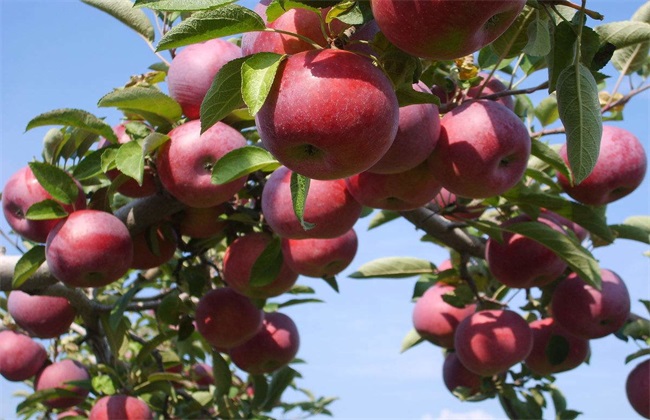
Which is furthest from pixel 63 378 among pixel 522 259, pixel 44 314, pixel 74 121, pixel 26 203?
pixel 522 259

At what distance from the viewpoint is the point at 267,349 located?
3.11 meters

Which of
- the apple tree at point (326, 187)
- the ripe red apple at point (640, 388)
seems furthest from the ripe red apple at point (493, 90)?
the ripe red apple at point (640, 388)

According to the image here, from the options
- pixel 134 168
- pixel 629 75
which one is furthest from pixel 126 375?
pixel 629 75

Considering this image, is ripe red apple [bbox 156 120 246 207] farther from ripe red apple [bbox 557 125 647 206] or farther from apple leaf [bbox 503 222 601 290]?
ripe red apple [bbox 557 125 647 206]

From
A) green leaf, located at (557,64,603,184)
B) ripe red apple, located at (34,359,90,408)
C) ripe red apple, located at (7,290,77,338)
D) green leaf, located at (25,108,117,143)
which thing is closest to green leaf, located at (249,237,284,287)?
green leaf, located at (25,108,117,143)

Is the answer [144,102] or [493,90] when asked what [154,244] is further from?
[493,90]

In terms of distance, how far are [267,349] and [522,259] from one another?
4.03 feet

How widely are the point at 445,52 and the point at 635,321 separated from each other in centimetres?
245

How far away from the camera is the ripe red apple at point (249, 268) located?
248 cm

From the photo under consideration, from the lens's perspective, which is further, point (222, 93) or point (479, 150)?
point (479, 150)

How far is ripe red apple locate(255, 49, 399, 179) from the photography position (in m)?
1.06

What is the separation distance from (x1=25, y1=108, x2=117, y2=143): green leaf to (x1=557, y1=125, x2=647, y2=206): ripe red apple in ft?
5.17

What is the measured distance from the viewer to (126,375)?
3266 mm

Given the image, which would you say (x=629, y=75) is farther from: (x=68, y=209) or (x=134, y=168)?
(x=68, y=209)
